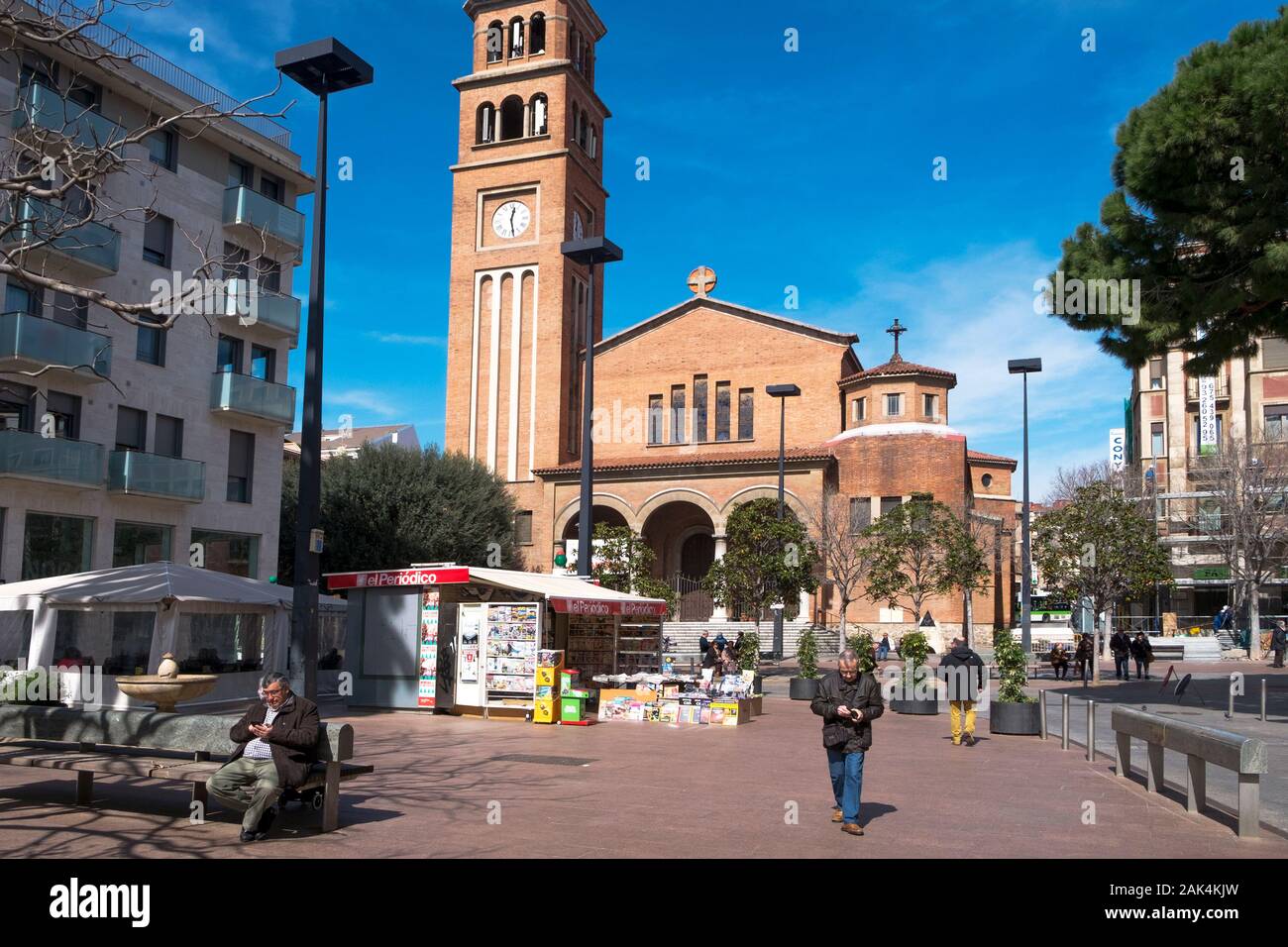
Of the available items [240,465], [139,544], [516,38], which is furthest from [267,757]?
[516,38]

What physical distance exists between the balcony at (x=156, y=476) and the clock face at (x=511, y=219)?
1065 inches

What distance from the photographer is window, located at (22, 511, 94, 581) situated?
75.7ft

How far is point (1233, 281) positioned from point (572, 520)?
34.8m

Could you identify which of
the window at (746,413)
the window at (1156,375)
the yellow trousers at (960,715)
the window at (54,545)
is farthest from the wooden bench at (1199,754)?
the window at (1156,375)

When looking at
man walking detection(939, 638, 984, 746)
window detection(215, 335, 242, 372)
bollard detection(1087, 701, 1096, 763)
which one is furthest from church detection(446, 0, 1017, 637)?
bollard detection(1087, 701, 1096, 763)

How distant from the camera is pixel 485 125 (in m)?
51.9

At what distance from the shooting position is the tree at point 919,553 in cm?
3175

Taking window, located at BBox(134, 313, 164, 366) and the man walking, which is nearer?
the man walking

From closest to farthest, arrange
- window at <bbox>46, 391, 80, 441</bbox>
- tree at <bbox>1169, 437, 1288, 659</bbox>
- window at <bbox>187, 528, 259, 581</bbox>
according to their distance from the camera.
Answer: window at <bbox>46, 391, 80, 441</bbox>, window at <bbox>187, 528, 259, 581</bbox>, tree at <bbox>1169, 437, 1288, 659</bbox>

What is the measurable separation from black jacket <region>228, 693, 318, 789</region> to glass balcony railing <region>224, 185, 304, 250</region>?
2118cm

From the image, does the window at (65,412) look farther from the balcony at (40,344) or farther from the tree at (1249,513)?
the tree at (1249,513)

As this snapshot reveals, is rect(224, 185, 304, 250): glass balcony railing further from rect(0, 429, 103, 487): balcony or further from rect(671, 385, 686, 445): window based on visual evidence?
rect(671, 385, 686, 445): window
